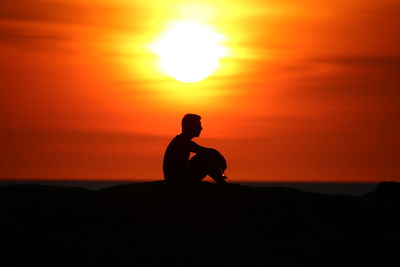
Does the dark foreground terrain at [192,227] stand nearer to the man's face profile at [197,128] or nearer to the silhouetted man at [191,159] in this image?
the silhouetted man at [191,159]

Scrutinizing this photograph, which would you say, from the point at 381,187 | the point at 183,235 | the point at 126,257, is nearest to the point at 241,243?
the point at 183,235

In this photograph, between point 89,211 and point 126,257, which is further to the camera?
point 89,211

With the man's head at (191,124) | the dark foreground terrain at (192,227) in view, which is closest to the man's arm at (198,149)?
the man's head at (191,124)

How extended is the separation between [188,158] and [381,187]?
19.0 ft

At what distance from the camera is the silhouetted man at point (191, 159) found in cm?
2206

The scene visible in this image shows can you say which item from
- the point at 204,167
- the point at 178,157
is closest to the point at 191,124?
the point at 178,157

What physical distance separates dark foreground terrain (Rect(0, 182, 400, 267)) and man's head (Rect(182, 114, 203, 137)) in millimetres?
2244

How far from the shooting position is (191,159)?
73.9 ft

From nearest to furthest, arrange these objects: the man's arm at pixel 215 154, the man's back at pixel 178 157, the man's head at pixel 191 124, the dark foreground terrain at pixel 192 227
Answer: the dark foreground terrain at pixel 192 227 < the man's arm at pixel 215 154 < the man's back at pixel 178 157 < the man's head at pixel 191 124

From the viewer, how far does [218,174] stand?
72.3 ft

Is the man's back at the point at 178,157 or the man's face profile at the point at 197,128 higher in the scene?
the man's face profile at the point at 197,128

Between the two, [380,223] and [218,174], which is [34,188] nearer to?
[218,174]

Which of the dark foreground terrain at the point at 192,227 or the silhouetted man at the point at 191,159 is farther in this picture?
the silhouetted man at the point at 191,159

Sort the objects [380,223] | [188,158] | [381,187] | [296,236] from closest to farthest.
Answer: [296,236] < [380,223] < [188,158] < [381,187]
